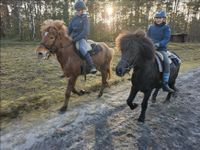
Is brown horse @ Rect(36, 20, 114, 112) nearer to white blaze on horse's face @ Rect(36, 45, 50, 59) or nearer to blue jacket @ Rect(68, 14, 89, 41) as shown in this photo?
white blaze on horse's face @ Rect(36, 45, 50, 59)

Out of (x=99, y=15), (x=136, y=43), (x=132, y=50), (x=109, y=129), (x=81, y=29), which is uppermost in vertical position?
(x=99, y=15)

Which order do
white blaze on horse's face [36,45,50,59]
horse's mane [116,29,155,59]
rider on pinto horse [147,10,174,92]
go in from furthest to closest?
rider on pinto horse [147,10,174,92] → white blaze on horse's face [36,45,50,59] → horse's mane [116,29,155,59]

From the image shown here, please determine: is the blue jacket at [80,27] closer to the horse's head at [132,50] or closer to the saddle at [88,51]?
the saddle at [88,51]

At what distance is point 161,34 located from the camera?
6664 millimetres

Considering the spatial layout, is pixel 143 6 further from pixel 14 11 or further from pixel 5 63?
pixel 5 63

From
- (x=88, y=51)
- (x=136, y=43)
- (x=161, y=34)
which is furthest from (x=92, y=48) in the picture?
(x=136, y=43)

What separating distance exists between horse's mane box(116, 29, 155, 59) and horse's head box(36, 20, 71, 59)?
171cm

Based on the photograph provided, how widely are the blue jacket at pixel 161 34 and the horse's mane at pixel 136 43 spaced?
3.45 ft

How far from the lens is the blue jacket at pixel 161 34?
6.59 meters

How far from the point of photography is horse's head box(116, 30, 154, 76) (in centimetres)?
517

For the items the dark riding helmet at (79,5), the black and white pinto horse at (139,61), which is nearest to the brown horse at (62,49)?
the dark riding helmet at (79,5)

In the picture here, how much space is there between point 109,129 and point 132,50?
1.69 metres

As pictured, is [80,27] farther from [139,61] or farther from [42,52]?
[139,61]

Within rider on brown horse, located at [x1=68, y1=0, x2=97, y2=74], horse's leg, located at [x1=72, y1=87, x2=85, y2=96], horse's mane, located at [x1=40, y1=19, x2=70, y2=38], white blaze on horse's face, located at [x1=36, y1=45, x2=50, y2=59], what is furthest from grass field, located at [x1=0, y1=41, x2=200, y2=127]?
horse's mane, located at [x1=40, y1=19, x2=70, y2=38]
